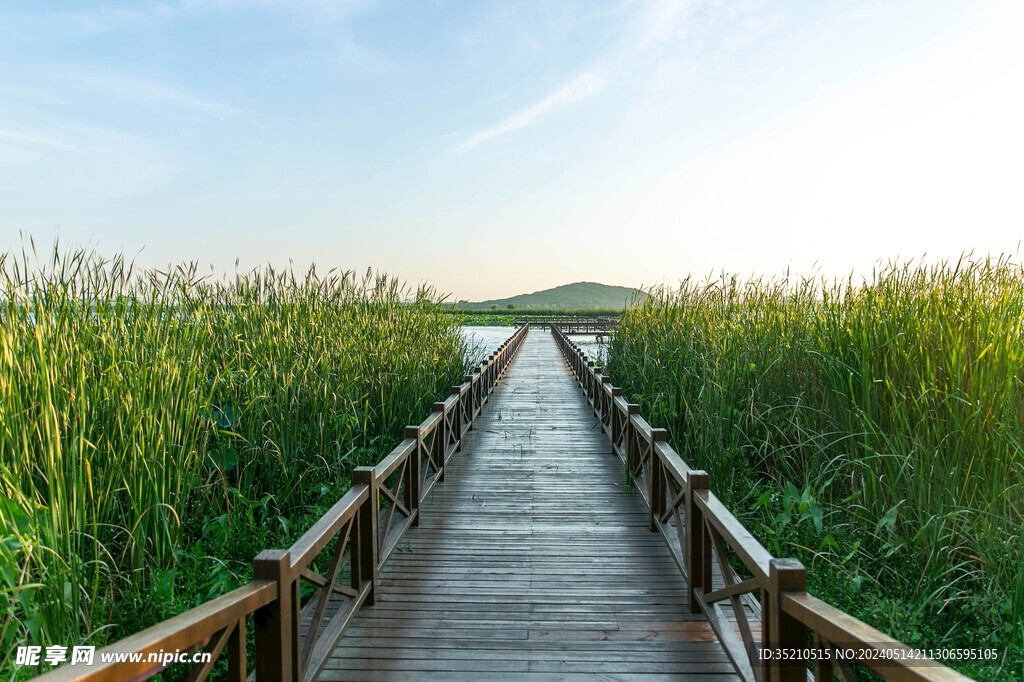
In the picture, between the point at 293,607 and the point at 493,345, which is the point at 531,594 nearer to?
the point at 293,607

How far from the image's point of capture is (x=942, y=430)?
300 centimetres

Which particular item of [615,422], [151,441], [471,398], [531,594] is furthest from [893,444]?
[471,398]

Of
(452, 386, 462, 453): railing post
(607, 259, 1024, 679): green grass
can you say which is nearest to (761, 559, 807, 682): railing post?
(607, 259, 1024, 679): green grass

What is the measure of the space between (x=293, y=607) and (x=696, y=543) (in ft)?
6.15

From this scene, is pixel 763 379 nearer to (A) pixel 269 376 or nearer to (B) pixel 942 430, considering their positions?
(B) pixel 942 430

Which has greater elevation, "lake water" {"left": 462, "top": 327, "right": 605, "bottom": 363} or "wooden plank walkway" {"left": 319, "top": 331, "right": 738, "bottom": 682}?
"lake water" {"left": 462, "top": 327, "right": 605, "bottom": 363}

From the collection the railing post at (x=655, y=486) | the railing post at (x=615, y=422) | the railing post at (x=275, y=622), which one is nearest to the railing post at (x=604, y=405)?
the railing post at (x=615, y=422)

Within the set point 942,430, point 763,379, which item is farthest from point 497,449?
point 942,430

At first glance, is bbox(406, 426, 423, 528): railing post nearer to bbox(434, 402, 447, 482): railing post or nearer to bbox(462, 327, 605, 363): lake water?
bbox(434, 402, 447, 482): railing post

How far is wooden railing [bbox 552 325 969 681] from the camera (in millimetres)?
1448

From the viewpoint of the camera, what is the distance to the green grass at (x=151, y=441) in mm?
2143

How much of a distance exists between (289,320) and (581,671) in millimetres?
3845

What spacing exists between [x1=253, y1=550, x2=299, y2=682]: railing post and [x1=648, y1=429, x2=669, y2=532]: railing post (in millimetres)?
2461

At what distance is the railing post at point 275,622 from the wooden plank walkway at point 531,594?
52 centimetres
